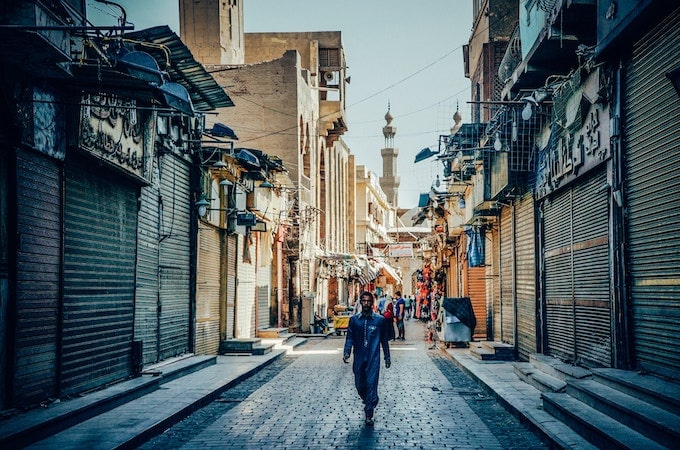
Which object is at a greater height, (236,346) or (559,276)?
(559,276)

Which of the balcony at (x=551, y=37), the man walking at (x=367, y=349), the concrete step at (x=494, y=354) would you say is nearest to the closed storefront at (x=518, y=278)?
the concrete step at (x=494, y=354)

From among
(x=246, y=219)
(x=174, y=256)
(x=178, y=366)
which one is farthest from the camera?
(x=246, y=219)

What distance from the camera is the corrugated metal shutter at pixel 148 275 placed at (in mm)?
14258

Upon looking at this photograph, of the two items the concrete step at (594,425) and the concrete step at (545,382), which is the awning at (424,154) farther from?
the concrete step at (594,425)

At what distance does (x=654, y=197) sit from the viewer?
9.41 meters

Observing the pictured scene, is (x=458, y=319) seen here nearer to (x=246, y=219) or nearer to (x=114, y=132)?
(x=246, y=219)

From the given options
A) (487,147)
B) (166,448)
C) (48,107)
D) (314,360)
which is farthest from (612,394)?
(314,360)

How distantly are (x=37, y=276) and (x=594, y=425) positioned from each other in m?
6.76

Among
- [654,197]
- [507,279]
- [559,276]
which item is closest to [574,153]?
[559,276]

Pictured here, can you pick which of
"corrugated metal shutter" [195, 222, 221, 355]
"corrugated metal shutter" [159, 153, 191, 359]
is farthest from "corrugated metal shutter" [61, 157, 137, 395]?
"corrugated metal shutter" [195, 222, 221, 355]

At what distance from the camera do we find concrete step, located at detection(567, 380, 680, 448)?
6980 mm

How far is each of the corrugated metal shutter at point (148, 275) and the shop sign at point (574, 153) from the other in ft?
24.5

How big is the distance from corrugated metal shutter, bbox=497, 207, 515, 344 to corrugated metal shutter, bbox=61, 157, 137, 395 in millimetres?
9823

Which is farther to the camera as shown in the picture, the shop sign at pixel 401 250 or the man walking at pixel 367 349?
the shop sign at pixel 401 250
